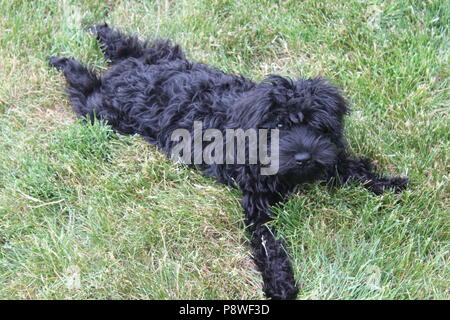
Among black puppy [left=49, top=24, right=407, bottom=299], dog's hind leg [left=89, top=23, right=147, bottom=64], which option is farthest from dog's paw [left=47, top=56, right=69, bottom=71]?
dog's hind leg [left=89, top=23, right=147, bottom=64]

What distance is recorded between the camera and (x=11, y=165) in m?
4.16

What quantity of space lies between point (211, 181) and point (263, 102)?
35.6 inches

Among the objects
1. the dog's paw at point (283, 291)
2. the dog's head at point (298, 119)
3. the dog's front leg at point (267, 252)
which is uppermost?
the dog's head at point (298, 119)

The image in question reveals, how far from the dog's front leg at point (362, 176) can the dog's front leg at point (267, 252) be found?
536 mm

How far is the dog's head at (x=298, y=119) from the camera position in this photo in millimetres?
3324

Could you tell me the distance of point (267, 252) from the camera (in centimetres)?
345

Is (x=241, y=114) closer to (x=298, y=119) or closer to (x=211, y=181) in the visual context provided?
(x=298, y=119)

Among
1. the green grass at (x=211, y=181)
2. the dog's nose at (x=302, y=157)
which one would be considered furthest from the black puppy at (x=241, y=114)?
the green grass at (x=211, y=181)

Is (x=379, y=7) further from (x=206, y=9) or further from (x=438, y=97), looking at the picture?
(x=206, y=9)

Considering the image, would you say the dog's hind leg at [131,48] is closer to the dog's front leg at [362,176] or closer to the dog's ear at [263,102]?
the dog's ear at [263,102]

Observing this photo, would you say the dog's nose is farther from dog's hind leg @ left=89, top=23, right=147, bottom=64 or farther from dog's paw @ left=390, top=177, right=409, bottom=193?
dog's hind leg @ left=89, top=23, right=147, bottom=64

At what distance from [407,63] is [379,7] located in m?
0.71

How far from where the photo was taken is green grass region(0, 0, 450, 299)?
335 centimetres
